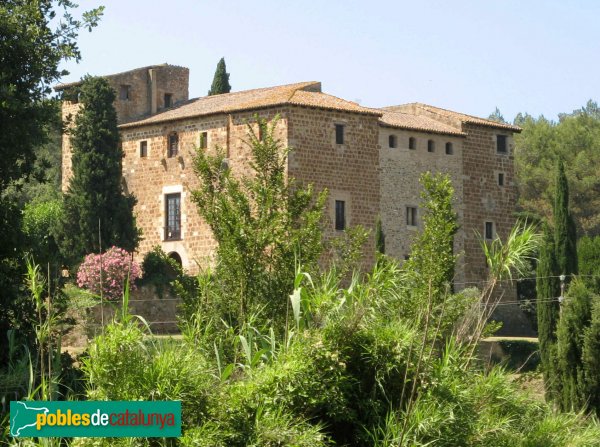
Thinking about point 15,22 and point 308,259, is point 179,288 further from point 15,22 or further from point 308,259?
point 15,22

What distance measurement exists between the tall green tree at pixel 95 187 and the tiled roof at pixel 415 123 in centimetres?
920

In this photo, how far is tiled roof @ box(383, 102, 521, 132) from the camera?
5097cm

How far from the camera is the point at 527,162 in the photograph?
234 ft

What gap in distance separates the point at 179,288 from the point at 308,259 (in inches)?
70.2

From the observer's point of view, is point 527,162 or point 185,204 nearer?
point 185,204

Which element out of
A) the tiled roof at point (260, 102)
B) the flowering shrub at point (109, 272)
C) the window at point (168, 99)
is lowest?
the flowering shrub at point (109, 272)

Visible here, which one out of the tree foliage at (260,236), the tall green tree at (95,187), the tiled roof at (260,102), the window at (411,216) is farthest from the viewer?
the window at (411,216)

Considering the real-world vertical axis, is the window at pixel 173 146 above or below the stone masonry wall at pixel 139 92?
below

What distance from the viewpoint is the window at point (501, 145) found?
170 feet

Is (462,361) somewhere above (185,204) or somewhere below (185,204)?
below

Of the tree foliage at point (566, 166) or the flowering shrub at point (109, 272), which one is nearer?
the flowering shrub at point (109, 272)

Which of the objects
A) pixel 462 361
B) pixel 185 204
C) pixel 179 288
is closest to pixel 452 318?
pixel 462 361

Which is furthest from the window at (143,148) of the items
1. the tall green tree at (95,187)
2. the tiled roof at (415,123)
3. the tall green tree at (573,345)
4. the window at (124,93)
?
the tall green tree at (573,345)

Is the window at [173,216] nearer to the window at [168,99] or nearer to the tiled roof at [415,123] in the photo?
the window at [168,99]
